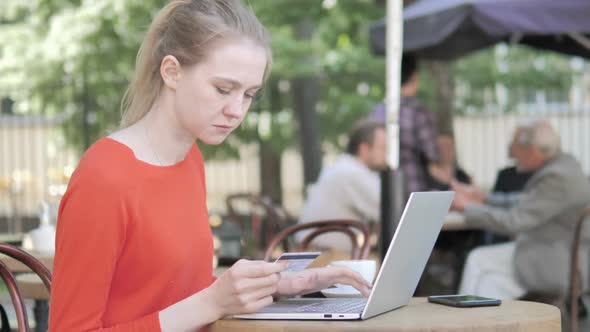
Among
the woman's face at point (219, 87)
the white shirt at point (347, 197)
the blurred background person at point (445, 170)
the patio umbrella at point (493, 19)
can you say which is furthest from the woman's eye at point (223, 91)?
the blurred background person at point (445, 170)

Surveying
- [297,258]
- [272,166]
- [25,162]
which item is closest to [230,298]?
[297,258]

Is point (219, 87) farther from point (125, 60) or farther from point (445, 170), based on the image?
point (125, 60)

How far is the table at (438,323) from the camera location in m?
2.09

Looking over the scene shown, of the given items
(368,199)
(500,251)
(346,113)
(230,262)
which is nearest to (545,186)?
(500,251)

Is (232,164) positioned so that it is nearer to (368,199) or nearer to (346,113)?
(346,113)

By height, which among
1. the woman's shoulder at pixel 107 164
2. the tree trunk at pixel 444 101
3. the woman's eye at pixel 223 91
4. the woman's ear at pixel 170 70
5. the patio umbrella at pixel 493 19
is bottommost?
the woman's shoulder at pixel 107 164

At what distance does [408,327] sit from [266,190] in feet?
34.0

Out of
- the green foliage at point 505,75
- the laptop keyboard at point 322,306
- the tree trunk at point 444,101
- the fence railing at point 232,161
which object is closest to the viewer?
the laptop keyboard at point 322,306

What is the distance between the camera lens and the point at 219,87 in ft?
7.47

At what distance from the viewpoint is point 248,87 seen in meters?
2.31

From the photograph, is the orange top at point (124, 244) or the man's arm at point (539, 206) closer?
the orange top at point (124, 244)

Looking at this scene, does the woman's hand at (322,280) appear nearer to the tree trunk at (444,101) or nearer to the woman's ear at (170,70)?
the woman's ear at (170,70)

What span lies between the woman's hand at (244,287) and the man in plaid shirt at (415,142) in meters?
5.34

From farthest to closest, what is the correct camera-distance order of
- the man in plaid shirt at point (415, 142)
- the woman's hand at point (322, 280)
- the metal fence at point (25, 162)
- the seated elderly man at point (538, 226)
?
the metal fence at point (25, 162) → the man in plaid shirt at point (415, 142) → the seated elderly man at point (538, 226) → the woman's hand at point (322, 280)
